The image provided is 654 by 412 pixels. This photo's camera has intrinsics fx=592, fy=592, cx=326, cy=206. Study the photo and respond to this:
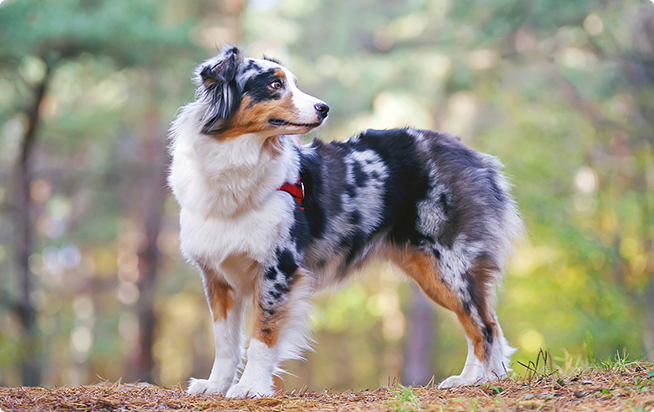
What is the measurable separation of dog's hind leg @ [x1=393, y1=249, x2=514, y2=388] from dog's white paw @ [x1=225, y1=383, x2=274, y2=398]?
125cm

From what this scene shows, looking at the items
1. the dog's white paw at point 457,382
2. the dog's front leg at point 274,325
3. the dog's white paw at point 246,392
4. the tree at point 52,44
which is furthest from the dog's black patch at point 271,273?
the tree at point 52,44

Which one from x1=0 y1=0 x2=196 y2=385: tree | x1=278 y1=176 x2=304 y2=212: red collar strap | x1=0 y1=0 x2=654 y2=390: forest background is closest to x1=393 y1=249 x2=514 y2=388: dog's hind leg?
x1=278 y1=176 x2=304 y2=212: red collar strap

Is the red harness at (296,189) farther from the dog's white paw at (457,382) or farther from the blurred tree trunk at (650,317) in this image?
the blurred tree trunk at (650,317)

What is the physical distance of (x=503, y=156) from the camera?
1258 centimetres

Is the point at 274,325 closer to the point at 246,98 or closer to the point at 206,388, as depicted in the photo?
the point at 206,388

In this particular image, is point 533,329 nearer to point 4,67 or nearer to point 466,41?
point 466,41

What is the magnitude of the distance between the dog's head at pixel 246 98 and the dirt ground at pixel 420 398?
5.48 feet

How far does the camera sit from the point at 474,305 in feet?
13.8

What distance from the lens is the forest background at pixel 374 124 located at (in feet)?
32.6

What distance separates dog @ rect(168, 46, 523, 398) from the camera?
380 centimetres

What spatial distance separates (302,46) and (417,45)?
3136mm

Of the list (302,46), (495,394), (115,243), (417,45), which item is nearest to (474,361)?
(495,394)

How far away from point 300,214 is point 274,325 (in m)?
0.75

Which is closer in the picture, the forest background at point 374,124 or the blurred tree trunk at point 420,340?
the forest background at point 374,124
